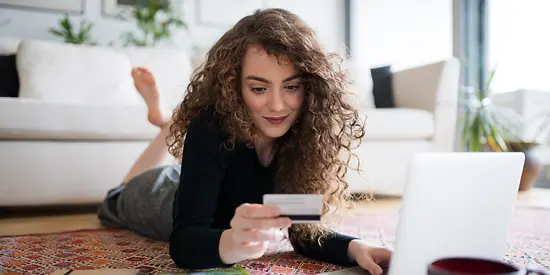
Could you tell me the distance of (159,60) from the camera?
9.69ft

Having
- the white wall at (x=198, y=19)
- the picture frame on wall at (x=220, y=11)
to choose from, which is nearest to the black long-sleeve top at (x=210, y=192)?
the white wall at (x=198, y=19)

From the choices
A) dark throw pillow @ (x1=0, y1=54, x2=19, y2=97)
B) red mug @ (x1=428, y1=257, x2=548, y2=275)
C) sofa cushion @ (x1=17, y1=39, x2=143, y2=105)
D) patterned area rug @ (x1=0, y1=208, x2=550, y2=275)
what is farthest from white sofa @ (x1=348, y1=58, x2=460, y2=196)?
red mug @ (x1=428, y1=257, x2=548, y2=275)

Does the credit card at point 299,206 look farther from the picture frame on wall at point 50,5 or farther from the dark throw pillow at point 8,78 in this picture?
the picture frame on wall at point 50,5

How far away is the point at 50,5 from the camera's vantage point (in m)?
3.63

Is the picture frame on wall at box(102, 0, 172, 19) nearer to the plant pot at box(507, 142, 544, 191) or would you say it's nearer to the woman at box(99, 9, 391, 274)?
the plant pot at box(507, 142, 544, 191)

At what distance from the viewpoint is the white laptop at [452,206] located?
67 cm

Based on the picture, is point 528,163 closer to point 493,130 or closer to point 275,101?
point 493,130

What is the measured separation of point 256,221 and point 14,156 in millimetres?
1650

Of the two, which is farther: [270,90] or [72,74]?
[72,74]

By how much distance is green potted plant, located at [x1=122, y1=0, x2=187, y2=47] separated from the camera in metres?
3.68

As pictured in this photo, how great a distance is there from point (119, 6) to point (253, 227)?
11.6ft

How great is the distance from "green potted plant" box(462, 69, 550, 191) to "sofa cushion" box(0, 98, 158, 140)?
1860mm

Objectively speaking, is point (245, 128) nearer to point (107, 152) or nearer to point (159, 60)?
point (107, 152)

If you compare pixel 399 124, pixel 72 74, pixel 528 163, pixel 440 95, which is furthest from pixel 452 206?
pixel 528 163
